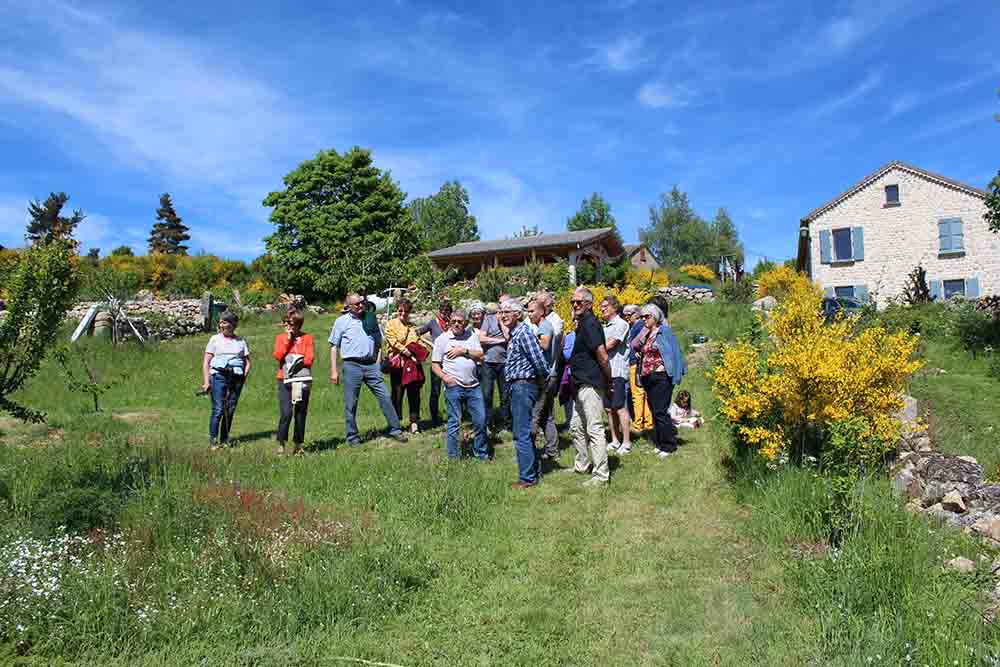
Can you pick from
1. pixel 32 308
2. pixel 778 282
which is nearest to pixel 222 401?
pixel 32 308

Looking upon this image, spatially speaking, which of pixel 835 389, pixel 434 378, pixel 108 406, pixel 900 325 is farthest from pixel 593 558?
pixel 900 325

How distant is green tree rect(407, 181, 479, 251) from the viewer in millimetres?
79375

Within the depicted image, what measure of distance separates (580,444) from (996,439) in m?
5.49

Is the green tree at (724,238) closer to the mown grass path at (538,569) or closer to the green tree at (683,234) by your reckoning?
the green tree at (683,234)

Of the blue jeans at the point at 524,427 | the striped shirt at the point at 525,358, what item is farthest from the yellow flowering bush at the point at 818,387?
the blue jeans at the point at 524,427

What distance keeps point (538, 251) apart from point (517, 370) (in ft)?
107

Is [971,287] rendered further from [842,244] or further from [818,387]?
→ [818,387]

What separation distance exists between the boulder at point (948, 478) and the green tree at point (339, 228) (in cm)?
3444

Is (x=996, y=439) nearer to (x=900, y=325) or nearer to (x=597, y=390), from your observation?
(x=597, y=390)

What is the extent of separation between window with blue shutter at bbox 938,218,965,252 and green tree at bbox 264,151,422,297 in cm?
2647

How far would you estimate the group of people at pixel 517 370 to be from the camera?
652cm

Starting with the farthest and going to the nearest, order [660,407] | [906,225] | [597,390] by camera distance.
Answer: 1. [906,225]
2. [660,407]
3. [597,390]

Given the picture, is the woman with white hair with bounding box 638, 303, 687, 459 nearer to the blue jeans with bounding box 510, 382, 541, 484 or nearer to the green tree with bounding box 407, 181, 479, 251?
the blue jeans with bounding box 510, 382, 541, 484

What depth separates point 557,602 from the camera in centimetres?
404
